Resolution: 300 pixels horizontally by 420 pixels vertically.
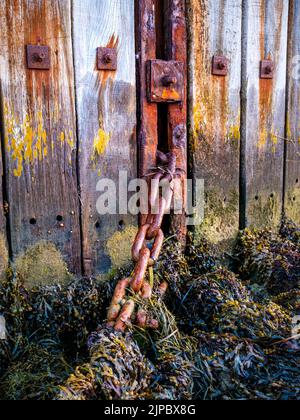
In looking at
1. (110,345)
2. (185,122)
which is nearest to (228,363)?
(110,345)

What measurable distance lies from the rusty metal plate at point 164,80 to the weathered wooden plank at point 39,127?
1.12ft

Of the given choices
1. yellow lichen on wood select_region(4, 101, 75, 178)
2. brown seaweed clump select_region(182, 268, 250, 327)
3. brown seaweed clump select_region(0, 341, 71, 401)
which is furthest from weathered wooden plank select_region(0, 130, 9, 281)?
brown seaweed clump select_region(182, 268, 250, 327)

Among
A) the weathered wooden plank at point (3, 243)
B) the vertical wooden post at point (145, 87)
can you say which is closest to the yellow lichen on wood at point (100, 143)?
the vertical wooden post at point (145, 87)

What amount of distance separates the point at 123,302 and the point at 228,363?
377 millimetres

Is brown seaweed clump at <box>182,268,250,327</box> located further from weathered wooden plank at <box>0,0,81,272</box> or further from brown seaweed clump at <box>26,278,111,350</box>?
weathered wooden plank at <box>0,0,81,272</box>

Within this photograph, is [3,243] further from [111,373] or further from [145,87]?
[145,87]

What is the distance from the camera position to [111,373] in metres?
1.22

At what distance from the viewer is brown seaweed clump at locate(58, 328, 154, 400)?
1.17 m

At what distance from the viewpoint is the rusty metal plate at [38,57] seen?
62.7 inches

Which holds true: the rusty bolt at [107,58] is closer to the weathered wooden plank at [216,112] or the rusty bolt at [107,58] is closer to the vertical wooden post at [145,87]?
the vertical wooden post at [145,87]

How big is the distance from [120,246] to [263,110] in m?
1.00

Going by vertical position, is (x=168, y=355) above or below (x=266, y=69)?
below

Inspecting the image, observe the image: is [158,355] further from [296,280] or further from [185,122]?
[185,122]

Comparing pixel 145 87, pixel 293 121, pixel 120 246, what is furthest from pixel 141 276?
pixel 293 121
